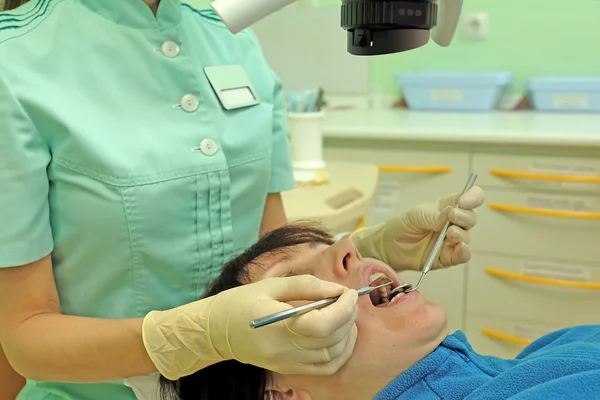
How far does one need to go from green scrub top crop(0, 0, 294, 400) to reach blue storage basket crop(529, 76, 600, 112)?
5.60 ft

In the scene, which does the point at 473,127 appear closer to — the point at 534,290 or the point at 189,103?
the point at 534,290

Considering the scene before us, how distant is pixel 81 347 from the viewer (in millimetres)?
851

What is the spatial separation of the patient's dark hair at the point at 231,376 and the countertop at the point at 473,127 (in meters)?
1.09

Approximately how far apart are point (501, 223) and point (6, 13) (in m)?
1.63

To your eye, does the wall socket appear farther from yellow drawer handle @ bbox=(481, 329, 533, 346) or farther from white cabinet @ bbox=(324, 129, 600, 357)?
yellow drawer handle @ bbox=(481, 329, 533, 346)

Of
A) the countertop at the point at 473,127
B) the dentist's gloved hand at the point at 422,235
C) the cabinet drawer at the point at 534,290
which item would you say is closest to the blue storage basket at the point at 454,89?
the countertop at the point at 473,127

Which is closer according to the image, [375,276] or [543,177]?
[375,276]

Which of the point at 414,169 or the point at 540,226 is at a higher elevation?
the point at 414,169

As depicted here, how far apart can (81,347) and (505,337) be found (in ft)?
5.29

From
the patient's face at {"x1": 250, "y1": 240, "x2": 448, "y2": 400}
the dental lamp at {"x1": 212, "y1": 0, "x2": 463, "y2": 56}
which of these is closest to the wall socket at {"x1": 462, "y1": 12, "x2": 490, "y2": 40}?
the patient's face at {"x1": 250, "y1": 240, "x2": 448, "y2": 400}

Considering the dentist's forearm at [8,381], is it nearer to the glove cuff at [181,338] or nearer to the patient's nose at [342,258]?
the glove cuff at [181,338]

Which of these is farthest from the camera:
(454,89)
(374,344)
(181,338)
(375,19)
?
(454,89)

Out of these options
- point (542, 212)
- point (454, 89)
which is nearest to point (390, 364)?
point (542, 212)

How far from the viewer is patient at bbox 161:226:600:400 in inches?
34.6
